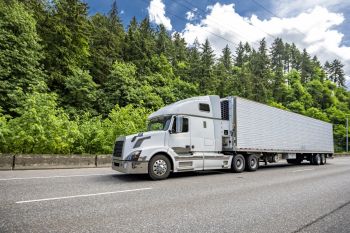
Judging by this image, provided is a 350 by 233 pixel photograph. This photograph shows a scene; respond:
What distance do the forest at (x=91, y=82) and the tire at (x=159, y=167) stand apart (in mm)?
8041

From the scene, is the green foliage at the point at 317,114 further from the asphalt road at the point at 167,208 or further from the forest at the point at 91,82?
the asphalt road at the point at 167,208

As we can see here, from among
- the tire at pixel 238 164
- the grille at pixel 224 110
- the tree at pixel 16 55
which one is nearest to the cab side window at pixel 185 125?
the grille at pixel 224 110

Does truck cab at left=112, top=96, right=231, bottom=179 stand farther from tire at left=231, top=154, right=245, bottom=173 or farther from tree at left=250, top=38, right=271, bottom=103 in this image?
tree at left=250, top=38, right=271, bottom=103

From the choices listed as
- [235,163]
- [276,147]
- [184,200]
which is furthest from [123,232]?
[276,147]

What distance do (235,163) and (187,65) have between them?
48.9 meters

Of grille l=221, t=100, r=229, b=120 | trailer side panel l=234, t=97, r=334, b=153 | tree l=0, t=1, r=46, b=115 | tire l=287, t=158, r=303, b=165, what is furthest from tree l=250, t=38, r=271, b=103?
grille l=221, t=100, r=229, b=120

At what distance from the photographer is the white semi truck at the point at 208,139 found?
9797 millimetres

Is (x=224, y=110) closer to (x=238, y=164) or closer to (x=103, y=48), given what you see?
(x=238, y=164)

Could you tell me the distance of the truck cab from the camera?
9625 mm

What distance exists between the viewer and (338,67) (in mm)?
95250

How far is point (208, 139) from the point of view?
1192 cm

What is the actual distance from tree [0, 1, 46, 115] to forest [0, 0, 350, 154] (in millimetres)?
99

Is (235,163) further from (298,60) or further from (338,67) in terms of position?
(338,67)

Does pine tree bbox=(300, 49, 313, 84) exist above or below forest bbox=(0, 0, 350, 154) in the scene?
above
